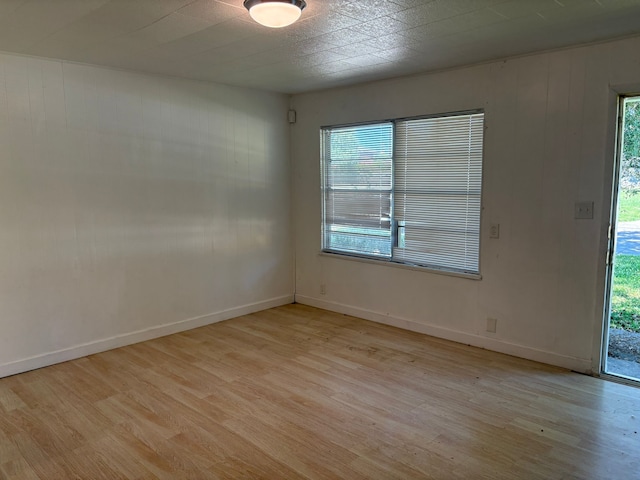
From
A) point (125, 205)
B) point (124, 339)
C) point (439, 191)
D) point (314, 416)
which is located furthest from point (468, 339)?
point (125, 205)

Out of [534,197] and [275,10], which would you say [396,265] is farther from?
[275,10]

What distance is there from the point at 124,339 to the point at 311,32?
298cm

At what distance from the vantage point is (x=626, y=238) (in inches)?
132

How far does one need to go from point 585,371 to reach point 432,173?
1985mm

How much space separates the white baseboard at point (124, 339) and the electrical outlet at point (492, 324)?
2384mm

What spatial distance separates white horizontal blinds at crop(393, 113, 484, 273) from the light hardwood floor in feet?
2.74

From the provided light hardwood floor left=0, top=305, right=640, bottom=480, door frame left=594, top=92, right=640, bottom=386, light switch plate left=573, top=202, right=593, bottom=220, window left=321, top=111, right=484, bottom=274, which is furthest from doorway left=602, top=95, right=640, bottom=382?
window left=321, top=111, right=484, bottom=274

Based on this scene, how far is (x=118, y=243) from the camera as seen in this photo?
153 inches

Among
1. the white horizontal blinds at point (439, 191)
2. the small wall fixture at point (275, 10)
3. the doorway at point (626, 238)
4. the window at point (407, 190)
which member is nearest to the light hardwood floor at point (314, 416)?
the doorway at point (626, 238)

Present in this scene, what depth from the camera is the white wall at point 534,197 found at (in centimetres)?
321

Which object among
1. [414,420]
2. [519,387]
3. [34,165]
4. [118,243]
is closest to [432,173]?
[519,387]

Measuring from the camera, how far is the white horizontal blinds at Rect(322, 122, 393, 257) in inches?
176

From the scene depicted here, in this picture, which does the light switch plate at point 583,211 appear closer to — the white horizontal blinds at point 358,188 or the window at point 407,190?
the window at point 407,190

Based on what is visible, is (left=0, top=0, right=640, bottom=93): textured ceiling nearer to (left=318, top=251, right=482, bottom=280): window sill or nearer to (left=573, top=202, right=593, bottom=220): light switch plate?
(left=573, top=202, right=593, bottom=220): light switch plate
